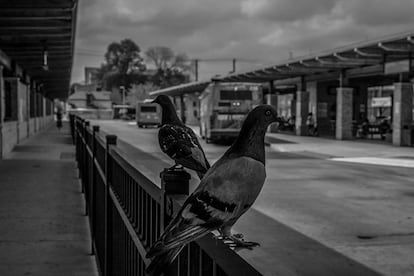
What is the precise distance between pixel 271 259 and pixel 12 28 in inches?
686

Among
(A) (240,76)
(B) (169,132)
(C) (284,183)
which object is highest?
(A) (240,76)

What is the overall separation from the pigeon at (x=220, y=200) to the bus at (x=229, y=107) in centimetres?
2823

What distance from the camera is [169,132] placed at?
323 centimetres

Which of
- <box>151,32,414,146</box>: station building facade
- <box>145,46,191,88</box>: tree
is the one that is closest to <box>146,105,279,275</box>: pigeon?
<box>151,32,414,146</box>: station building facade

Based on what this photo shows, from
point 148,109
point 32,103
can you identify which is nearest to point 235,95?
point 32,103

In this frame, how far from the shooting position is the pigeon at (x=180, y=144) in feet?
9.53

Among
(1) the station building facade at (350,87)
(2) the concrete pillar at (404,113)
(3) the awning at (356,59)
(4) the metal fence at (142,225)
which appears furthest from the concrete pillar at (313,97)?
(4) the metal fence at (142,225)

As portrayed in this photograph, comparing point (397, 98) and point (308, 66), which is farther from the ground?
point (308, 66)

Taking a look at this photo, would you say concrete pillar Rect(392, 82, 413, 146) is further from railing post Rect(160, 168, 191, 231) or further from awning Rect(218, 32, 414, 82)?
railing post Rect(160, 168, 191, 231)

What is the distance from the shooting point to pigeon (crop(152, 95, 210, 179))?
2.90m

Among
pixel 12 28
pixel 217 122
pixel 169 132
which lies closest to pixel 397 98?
pixel 217 122

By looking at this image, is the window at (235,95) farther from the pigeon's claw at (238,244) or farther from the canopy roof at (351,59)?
the pigeon's claw at (238,244)

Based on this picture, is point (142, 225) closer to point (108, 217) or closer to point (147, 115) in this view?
point (108, 217)

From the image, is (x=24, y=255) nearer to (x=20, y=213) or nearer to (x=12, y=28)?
(x=20, y=213)
